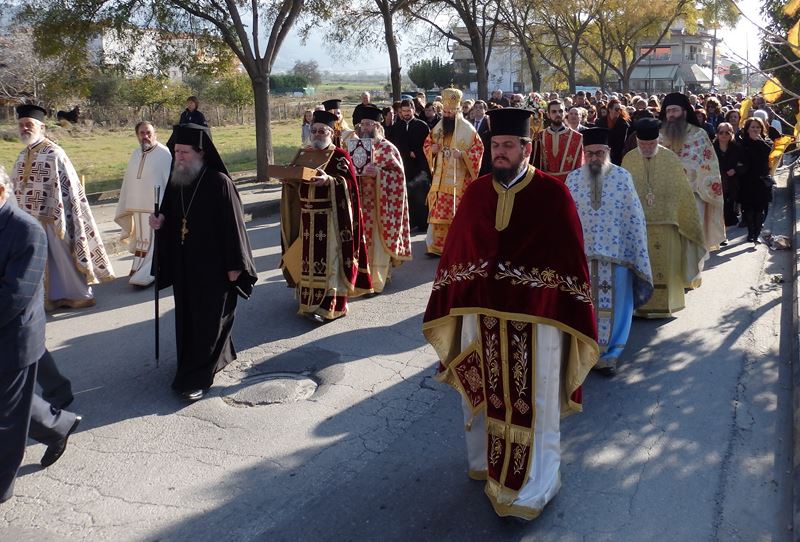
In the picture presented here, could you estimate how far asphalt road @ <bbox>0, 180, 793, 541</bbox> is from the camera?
412 cm

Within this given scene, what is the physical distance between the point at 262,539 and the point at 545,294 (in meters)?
1.92

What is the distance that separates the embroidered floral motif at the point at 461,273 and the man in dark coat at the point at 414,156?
329 inches

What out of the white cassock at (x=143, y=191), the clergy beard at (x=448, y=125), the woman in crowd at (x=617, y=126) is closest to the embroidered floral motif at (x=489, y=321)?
the white cassock at (x=143, y=191)

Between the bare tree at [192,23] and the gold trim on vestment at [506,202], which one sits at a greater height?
the bare tree at [192,23]

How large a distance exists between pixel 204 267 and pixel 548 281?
9.36 ft

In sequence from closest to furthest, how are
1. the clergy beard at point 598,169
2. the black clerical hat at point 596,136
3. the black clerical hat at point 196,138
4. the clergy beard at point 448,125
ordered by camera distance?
the black clerical hat at point 196,138
the black clerical hat at point 596,136
the clergy beard at point 598,169
the clergy beard at point 448,125

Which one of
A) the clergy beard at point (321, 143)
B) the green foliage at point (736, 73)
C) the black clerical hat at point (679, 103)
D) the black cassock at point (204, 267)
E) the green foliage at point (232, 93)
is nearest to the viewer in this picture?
the green foliage at point (736, 73)

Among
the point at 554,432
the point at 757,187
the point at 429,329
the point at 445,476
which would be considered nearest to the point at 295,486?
the point at 445,476

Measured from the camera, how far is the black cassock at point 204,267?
5.77 m

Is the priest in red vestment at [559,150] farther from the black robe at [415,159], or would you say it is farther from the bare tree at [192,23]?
the bare tree at [192,23]

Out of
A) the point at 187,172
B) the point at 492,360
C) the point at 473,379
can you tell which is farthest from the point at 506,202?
the point at 187,172

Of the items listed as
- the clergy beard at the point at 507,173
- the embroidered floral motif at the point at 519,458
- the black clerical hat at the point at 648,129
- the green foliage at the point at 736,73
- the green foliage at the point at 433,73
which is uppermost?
the green foliage at the point at 433,73

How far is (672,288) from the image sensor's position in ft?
24.7

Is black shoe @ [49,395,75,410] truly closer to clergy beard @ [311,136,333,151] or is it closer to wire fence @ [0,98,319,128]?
clergy beard @ [311,136,333,151]
